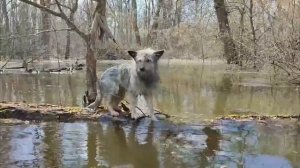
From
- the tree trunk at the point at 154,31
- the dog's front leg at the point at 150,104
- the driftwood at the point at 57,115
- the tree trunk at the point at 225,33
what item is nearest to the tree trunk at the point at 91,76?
the driftwood at the point at 57,115

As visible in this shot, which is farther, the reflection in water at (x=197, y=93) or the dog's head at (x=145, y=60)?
the reflection in water at (x=197, y=93)

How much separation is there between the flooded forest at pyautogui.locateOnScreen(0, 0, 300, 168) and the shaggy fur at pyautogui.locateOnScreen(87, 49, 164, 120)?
5 centimetres

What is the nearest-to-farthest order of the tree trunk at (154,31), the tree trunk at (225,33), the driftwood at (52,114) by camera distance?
the driftwood at (52,114), the tree trunk at (225,33), the tree trunk at (154,31)

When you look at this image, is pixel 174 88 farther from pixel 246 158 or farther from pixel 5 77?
pixel 246 158

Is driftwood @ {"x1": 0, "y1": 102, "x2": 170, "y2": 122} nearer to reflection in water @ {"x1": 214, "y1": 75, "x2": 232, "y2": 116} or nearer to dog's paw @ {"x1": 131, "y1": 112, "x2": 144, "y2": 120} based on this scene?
dog's paw @ {"x1": 131, "y1": 112, "x2": 144, "y2": 120}

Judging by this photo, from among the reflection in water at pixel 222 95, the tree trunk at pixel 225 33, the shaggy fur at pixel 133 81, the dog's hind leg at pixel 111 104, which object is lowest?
the reflection in water at pixel 222 95

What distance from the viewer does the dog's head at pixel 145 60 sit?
8.12 meters

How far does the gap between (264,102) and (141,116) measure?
806cm

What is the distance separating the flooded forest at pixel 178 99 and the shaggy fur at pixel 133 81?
5 centimetres

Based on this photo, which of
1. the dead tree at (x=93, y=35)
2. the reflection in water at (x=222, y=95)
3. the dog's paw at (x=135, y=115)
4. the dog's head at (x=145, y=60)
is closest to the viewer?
the dog's head at (x=145, y=60)

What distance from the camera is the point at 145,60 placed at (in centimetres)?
816

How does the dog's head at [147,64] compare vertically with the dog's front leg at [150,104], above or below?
above

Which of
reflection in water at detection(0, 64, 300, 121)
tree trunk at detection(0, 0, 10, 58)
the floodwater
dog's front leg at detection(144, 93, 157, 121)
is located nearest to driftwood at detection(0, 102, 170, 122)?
the floodwater

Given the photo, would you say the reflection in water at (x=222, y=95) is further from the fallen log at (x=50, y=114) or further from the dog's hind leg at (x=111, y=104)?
the fallen log at (x=50, y=114)
